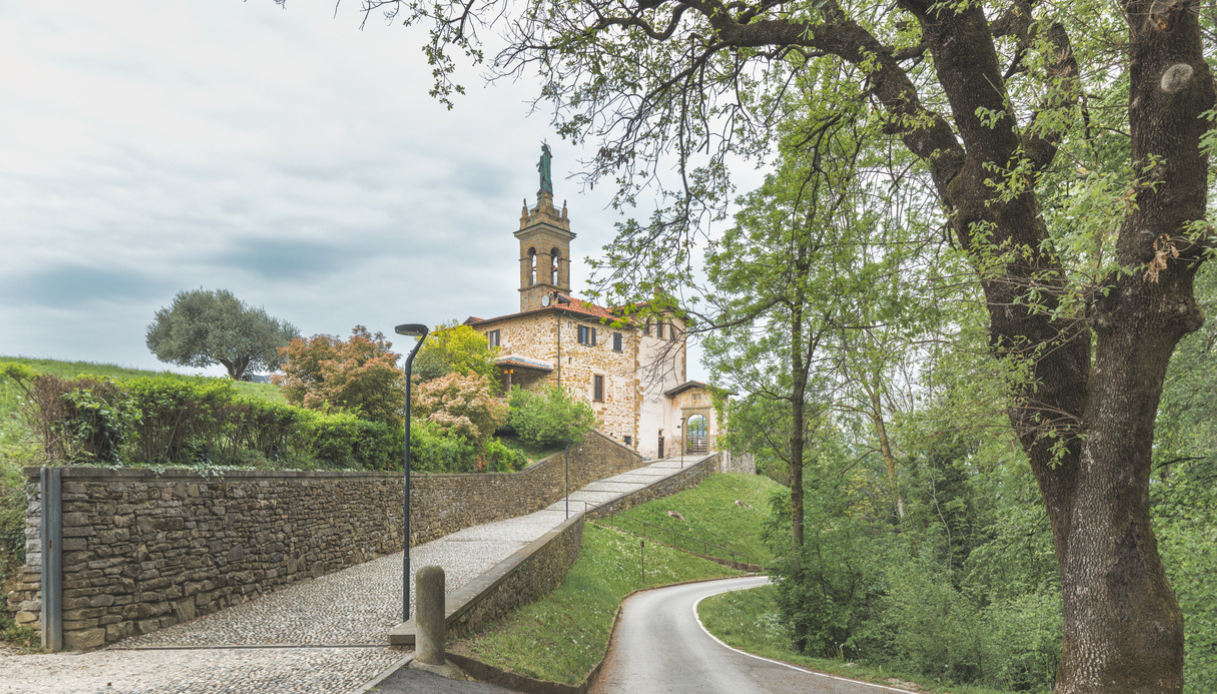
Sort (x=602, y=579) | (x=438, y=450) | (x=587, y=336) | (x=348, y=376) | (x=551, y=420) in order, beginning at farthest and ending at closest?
(x=587, y=336), (x=551, y=420), (x=602, y=579), (x=438, y=450), (x=348, y=376)

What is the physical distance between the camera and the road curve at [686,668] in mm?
9367

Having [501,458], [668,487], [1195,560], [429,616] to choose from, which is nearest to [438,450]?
[501,458]

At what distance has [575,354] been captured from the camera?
36750 mm

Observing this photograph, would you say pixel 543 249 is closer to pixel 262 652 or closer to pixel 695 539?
pixel 695 539

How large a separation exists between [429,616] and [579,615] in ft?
20.6

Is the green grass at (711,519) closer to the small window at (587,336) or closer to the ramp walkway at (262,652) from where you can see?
the small window at (587,336)

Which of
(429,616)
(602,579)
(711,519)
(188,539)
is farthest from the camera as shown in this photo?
(711,519)

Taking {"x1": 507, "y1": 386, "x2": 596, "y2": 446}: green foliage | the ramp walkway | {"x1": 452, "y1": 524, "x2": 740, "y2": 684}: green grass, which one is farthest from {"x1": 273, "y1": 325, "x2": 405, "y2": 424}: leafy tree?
{"x1": 507, "y1": 386, "x2": 596, "y2": 446}: green foliage

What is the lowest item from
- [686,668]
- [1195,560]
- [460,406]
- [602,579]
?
[602,579]

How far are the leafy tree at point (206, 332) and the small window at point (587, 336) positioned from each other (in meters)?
15.8

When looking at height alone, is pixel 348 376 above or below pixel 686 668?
above

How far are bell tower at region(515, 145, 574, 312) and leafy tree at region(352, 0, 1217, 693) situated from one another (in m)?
32.6

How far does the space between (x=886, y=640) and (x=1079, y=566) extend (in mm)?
8515

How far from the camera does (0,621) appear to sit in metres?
6.94
